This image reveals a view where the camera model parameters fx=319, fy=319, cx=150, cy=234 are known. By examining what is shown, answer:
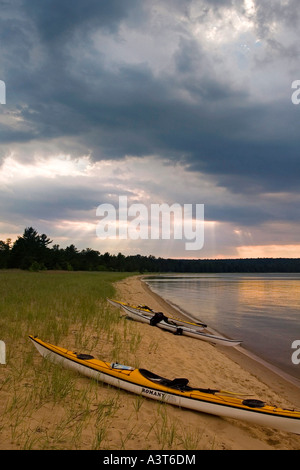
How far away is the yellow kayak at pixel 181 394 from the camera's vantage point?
17.1 feet

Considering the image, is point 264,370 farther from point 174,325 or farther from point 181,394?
point 181,394

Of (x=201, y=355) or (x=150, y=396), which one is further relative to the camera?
(x=201, y=355)

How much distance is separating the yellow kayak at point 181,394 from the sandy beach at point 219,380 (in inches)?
8.8

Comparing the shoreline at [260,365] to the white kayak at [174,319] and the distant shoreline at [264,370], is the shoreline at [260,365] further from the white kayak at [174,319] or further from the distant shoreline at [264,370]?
the white kayak at [174,319]

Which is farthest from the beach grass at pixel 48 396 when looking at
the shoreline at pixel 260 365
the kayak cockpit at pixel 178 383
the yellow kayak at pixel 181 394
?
the shoreline at pixel 260 365

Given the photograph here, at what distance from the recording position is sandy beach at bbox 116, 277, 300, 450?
5160mm

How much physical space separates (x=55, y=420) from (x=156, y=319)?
9750mm

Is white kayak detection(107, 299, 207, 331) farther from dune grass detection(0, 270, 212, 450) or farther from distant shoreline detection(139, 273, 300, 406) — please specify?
dune grass detection(0, 270, 212, 450)
